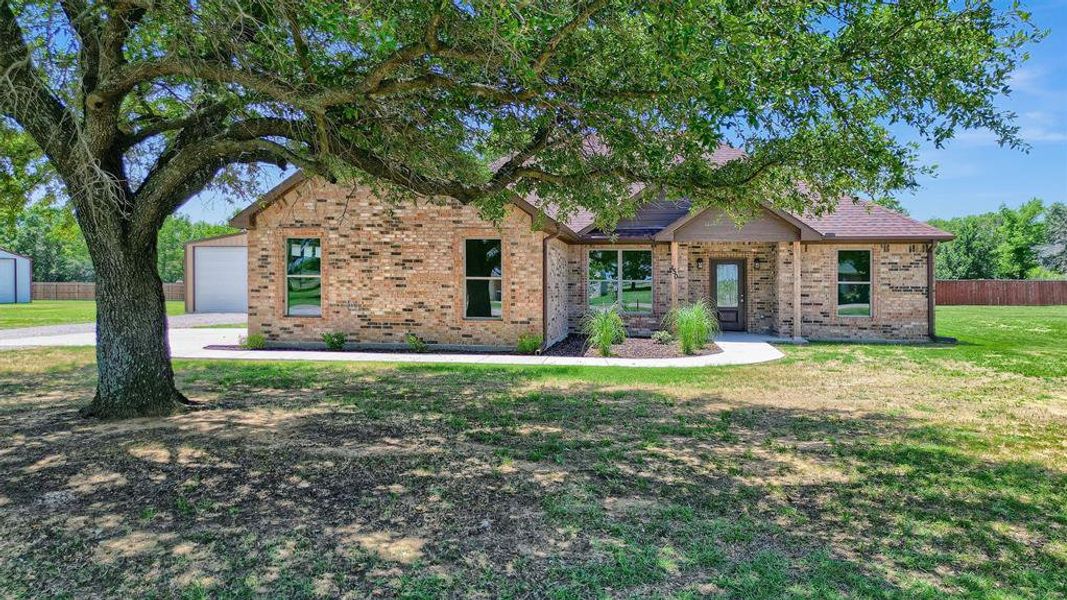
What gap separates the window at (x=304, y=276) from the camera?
14.6 meters

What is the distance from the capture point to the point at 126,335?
23.2ft

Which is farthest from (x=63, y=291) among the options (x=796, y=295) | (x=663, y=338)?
(x=796, y=295)

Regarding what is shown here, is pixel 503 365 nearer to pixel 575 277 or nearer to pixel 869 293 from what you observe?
pixel 575 277

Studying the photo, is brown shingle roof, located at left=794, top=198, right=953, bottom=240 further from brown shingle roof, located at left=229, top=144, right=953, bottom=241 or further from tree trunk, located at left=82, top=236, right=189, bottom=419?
tree trunk, located at left=82, top=236, right=189, bottom=419

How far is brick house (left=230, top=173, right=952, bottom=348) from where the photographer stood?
14.1m

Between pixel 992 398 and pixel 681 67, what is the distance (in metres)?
6.88

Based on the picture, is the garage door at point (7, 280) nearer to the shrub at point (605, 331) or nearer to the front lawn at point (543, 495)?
the front lawn at point (543, 495)

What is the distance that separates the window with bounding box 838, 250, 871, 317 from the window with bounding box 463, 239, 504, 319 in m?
8.93

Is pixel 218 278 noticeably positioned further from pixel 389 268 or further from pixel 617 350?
pixel 617 350

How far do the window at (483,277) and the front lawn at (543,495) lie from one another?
516cm

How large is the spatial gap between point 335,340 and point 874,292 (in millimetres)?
13032

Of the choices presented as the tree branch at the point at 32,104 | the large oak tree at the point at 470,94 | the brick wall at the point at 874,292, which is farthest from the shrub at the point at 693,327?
the tree branch at the point at 32,104

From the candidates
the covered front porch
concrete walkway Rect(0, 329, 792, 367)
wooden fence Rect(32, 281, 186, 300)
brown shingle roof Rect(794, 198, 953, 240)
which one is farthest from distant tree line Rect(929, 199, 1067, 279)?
wooden fence Rect(32, 281, 186, 300)

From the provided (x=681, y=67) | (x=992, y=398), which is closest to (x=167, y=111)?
(x=681, y=67)
